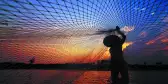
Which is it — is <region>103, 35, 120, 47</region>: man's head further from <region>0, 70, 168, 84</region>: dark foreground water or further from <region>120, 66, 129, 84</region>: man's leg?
<region>0, 70, 168, 84</region>: dark foreground water

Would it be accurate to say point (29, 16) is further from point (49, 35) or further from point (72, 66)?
point (72, 66)

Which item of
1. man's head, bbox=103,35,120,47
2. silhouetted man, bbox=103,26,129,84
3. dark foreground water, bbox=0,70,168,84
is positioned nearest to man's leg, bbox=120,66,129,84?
silhouetted man, bbox=103,26,129,84

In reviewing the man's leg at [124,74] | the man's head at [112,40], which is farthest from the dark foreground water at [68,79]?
the man's head at [112,40]

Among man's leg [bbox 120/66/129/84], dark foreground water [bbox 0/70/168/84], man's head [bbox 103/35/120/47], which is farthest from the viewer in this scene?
dark foreground water [bbox 0/70/168/84]

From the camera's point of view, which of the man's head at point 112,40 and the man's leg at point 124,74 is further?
the man's head at point 112,40

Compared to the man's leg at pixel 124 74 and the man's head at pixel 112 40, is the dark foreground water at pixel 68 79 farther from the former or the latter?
the man's head at pixel 112 40

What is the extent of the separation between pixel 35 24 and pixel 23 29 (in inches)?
34.0

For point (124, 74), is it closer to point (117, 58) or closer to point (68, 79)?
point (117, 58)

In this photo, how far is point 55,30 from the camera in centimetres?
1265

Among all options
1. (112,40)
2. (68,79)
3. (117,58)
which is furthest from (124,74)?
(68,79)

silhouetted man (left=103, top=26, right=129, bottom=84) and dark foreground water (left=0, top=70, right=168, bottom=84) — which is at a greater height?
silhouetted man (left=103, top=26, right=129, bottom=84)

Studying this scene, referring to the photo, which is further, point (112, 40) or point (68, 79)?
point (68, 79)

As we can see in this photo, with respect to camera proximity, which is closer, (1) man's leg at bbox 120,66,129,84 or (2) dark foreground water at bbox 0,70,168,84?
(1) man's leg at bbox 120,66,129,84

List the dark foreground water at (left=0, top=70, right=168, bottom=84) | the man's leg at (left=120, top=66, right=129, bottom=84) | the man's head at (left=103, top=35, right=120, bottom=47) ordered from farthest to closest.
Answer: the dark foreground water at (left=0, top=70, right=168, bottom=84) → the man's head at (left=103, top=35, right=120, bottom=47) → the man's leg at (left=120, top=66, right=129, bottom=84)
